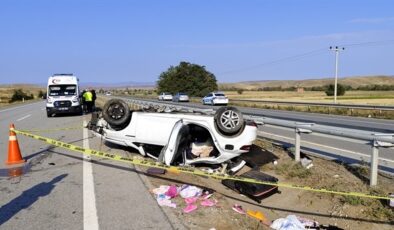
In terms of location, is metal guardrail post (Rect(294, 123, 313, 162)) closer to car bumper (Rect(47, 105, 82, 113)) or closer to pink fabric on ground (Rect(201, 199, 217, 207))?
pink fabric on ground (Rect(201, 199, 217, 207))

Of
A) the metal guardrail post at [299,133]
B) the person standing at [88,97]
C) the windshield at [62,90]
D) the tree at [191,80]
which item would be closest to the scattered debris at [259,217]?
the metal guardrail post at [299,133]

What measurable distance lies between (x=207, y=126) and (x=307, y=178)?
7.32 ft

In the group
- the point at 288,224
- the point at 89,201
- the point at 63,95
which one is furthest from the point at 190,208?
the point at 63,95

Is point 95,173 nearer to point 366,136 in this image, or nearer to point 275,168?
point 275,168

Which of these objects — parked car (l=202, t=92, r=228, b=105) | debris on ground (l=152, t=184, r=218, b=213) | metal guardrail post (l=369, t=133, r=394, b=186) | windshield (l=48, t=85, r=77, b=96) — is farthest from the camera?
parked car (l=202, t=92, r=228, b=105)

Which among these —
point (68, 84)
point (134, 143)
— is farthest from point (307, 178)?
point (68, 84)

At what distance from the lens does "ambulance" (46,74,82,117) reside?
2495cm

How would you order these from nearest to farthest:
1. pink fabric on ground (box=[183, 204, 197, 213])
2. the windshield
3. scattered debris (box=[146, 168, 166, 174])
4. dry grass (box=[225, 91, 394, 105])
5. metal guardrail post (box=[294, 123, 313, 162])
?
1. pink fabric on ground (box=[183, 204, 197, 213])
2. scattered debris (box=[146, 168, 166, 174])
3. metal guardrail post (box=[294, 123, 313, 162])
4. the windshield
5. dry grass (box=[225, 91, 394, 105])

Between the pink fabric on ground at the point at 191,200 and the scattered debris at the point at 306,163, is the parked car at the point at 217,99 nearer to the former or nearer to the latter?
the scattered debris at the point at 306,163

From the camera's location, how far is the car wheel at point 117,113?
9.59m

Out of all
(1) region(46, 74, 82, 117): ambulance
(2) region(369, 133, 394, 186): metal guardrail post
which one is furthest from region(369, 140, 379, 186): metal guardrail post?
(1) region(46, 74, 82, 117): ambulance

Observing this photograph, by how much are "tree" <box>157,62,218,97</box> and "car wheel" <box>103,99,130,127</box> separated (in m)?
76.4

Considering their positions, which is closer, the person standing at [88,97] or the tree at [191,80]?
the person standing at [88,97]

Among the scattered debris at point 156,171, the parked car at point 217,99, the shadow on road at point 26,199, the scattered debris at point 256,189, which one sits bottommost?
the parked car at point 217,99
